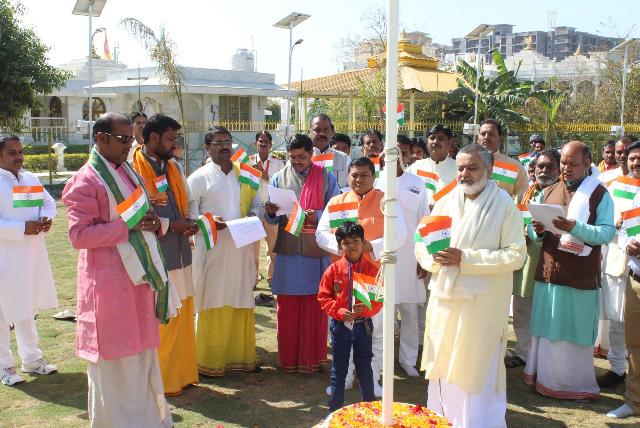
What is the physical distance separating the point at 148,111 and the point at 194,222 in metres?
21.9

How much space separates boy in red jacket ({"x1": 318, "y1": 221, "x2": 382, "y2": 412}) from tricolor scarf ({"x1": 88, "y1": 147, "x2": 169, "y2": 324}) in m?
1.20

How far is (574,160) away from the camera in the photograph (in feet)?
16.9

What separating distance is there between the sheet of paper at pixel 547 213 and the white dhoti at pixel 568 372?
102 centimetres

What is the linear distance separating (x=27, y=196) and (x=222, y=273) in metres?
1.86

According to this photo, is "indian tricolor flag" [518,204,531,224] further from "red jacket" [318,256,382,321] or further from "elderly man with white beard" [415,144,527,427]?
"red jacket" [318,256,382,321]

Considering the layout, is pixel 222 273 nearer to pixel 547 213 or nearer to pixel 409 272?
pixel 409 272

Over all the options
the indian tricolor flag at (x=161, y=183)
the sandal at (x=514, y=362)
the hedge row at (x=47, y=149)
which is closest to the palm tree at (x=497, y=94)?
the hedge row at (x=47, y=149)

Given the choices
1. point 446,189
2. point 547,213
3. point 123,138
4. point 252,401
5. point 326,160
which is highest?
point 123,138

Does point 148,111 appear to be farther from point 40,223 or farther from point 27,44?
point 40,223

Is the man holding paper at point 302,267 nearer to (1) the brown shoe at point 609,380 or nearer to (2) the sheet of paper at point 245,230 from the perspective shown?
(2) the sheet of paper at point 245,230

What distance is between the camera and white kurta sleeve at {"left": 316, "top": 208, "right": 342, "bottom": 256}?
16.8ft

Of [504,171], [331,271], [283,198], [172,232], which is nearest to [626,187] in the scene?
[504,171]

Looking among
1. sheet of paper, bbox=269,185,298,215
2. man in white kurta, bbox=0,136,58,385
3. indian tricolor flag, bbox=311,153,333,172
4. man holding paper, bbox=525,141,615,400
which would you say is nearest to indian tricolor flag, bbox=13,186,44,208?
man in white kurta, bbox=0,136,58,385

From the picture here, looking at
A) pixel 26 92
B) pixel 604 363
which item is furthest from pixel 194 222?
pixel 26 92
